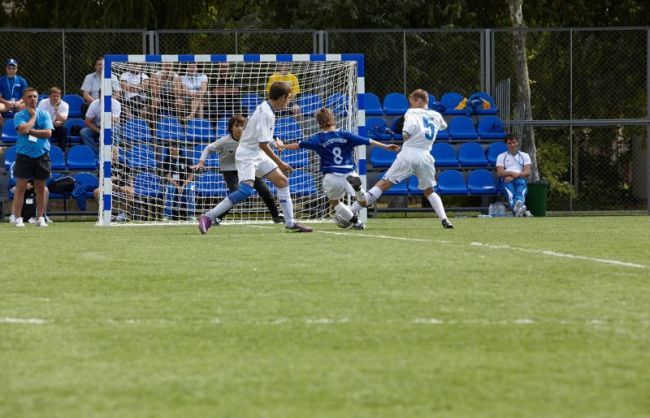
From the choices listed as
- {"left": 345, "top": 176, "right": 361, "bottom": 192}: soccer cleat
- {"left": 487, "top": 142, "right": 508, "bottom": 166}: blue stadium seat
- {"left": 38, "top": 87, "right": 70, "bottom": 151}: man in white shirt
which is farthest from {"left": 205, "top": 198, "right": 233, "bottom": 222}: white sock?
{"left": 487, "top": 142, "right": 508, "bottom": 166}: blue stadium seat

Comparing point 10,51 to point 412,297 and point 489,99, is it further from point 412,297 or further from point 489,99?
point 412,297

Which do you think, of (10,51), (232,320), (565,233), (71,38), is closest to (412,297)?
(232,320)

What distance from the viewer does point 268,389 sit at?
4.68 metres

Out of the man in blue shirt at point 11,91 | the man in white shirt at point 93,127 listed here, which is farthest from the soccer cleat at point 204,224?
the man in blue shirt at point 11,91

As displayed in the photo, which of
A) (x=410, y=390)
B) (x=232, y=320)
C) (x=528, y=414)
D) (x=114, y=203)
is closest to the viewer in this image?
(x=528, y=414)

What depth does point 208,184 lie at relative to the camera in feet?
68.9

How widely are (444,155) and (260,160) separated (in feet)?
29.1

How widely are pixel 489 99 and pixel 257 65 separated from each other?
515 centimetres

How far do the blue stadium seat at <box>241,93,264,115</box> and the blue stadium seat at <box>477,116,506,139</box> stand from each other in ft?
15.8

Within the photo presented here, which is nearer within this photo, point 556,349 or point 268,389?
point 268,389

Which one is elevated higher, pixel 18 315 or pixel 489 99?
pixel 489 99

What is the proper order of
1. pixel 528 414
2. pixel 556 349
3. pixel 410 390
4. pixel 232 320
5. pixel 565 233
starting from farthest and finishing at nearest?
pixel 565 233 < pixel 232 320 < pixel 556 349 < pixel 410 390 < pixel 528 414

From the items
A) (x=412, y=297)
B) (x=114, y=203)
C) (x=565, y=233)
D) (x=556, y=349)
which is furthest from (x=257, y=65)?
(x=556, y=349)

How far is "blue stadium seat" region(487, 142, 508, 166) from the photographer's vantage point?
23.7 meters
